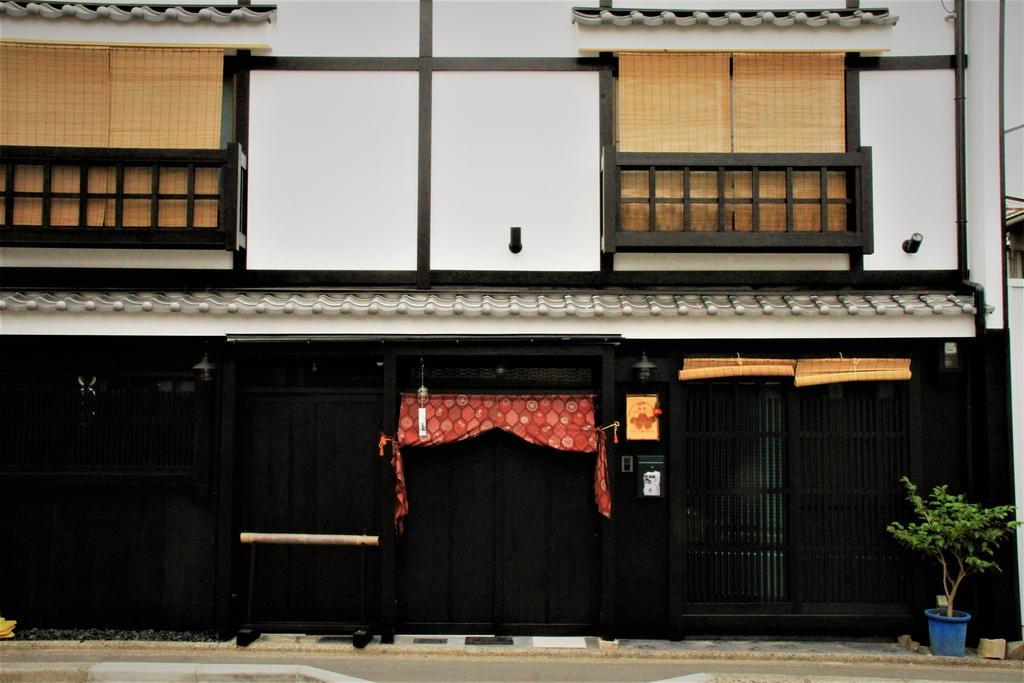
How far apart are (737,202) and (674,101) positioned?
153 centimetres

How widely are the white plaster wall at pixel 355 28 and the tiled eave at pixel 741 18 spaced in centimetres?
221

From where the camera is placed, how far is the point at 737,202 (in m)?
10.0

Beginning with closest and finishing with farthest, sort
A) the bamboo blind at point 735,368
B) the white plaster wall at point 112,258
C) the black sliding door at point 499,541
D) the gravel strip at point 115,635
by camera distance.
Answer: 1. the gravel strip at point 115,635
2. the bamboo blind at point 735,368
3. the black sliding door at point 499,541
4. the white plaster wall at point 112,258

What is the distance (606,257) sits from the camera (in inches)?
403

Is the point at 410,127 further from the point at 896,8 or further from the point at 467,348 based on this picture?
the point at 896,8

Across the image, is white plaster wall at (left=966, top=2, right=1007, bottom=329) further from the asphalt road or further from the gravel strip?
the gravel strip

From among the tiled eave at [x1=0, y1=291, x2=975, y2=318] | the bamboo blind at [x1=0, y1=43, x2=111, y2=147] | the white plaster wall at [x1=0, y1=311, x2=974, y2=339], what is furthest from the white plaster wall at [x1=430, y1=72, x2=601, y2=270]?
the bamboo blind at [x1=0, y1=43, x2=111, y2=147]

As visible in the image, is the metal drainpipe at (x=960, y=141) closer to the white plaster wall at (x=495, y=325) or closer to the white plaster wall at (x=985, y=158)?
the white plaster wall at (x=985, y=158)

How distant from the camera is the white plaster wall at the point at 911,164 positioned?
10.2 meters

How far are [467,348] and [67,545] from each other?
5.49 metres

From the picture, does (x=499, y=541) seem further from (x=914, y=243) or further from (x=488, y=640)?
(x=914, y=243)

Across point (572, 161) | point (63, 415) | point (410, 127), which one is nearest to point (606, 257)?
point (572, 161)

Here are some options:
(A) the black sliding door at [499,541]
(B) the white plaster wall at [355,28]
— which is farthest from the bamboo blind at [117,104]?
(A) the black sliding door at [499,541]

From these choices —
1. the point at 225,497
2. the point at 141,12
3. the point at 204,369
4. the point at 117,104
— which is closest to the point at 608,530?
the point at 225,497
